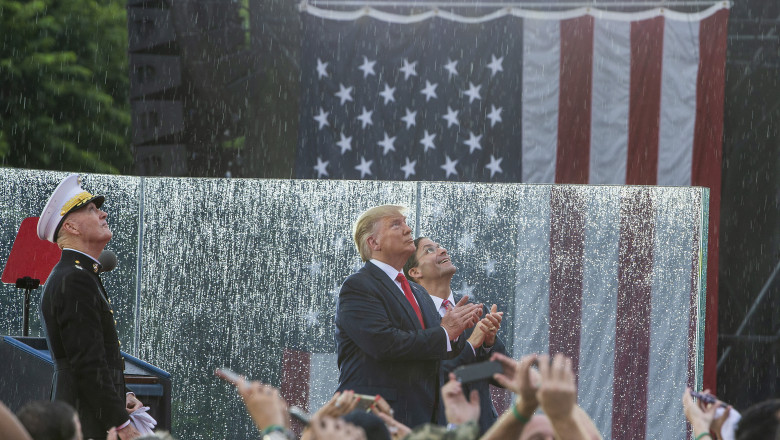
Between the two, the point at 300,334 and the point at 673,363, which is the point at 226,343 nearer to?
the point at 300,334

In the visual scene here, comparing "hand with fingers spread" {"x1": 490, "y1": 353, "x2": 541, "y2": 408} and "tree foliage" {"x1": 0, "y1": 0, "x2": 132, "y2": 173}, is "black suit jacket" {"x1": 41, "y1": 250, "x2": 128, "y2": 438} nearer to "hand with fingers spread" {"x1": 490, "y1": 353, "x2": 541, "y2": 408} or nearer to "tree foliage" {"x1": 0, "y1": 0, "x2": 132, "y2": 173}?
"hand with fingers spread" {"x1": 490, "y1": 353, "x2": 541, "y2": 408}

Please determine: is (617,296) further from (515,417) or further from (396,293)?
(515,417)

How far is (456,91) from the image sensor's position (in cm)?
922

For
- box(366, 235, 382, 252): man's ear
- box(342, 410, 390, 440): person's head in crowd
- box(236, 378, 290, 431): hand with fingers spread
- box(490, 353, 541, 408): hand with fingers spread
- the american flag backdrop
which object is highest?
the american flag backdrop

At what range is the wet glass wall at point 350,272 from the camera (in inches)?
267

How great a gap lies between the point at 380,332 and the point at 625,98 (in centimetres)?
520

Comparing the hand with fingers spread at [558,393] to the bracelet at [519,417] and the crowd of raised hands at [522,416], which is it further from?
the bracelet at [519,417]

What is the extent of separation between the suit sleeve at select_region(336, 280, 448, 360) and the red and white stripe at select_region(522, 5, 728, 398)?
15.6ft

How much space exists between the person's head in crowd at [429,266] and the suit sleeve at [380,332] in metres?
0.84

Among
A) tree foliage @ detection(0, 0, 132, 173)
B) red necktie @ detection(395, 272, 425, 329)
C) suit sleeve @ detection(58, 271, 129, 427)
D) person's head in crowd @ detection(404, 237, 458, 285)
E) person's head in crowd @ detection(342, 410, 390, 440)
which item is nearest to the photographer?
person's head in crowd @ detection(342, 410, 390, 440)

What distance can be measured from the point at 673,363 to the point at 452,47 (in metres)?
3.48

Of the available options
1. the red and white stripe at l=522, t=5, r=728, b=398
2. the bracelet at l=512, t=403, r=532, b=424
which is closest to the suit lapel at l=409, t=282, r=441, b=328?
the bracelet at l=512, t=403, r=532, b=424

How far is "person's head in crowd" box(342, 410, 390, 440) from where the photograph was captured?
108 inches

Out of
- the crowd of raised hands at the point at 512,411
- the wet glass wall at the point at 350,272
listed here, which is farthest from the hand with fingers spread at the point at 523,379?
the wet glass wall at the point at 350,272
